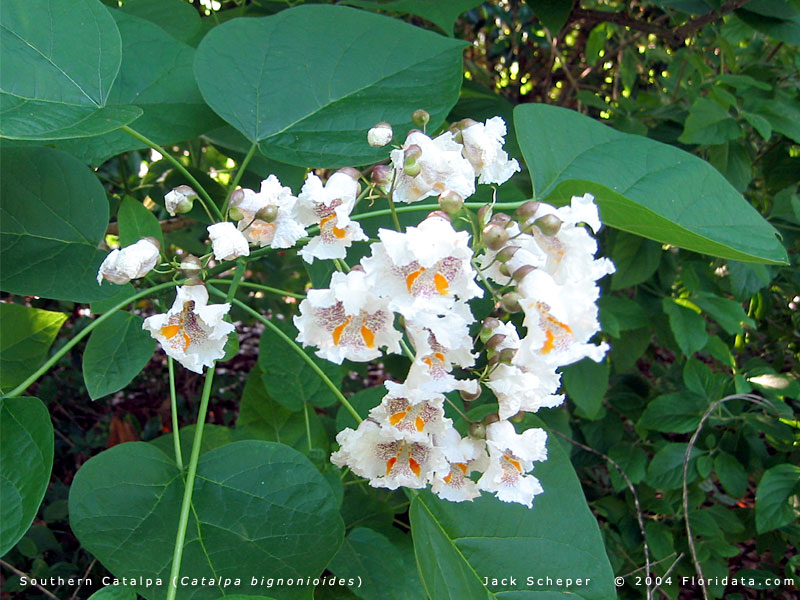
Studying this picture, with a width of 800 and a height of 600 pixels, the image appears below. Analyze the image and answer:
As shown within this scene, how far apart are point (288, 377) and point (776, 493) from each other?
1073 millimetres

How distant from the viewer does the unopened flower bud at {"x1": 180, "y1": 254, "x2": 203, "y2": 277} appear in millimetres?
714

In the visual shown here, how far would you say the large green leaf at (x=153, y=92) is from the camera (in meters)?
0.93

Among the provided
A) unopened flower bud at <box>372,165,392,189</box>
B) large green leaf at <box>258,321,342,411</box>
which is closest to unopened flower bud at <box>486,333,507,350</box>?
unopened flower bud at <box>372,165,392,189</box>

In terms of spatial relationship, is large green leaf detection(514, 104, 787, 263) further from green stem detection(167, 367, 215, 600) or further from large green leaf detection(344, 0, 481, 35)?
green stem detection(167, 367, 215, 600)

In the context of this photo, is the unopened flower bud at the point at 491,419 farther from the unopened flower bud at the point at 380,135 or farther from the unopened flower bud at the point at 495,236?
the unopened flower bud at the point at 380,135

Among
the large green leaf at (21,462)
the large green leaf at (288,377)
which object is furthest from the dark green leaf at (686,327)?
the large green leaf at (21,462)

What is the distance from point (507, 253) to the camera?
0.66 m

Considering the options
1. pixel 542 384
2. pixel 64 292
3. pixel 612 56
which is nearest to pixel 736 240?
pixel 542 384

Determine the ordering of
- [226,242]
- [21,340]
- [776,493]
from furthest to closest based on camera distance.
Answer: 1. [776,493]
2. [21,340]
3. [226,242]

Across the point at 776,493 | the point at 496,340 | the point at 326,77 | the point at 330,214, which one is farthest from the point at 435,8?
the point at 776,493

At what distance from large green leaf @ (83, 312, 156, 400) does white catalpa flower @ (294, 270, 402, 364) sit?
1.23ft

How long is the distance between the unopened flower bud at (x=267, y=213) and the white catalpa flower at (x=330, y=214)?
0.03 meters

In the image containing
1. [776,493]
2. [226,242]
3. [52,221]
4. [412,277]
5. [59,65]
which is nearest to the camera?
[412,277]

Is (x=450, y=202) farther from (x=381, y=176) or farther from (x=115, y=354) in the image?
(x=115, y=354)
